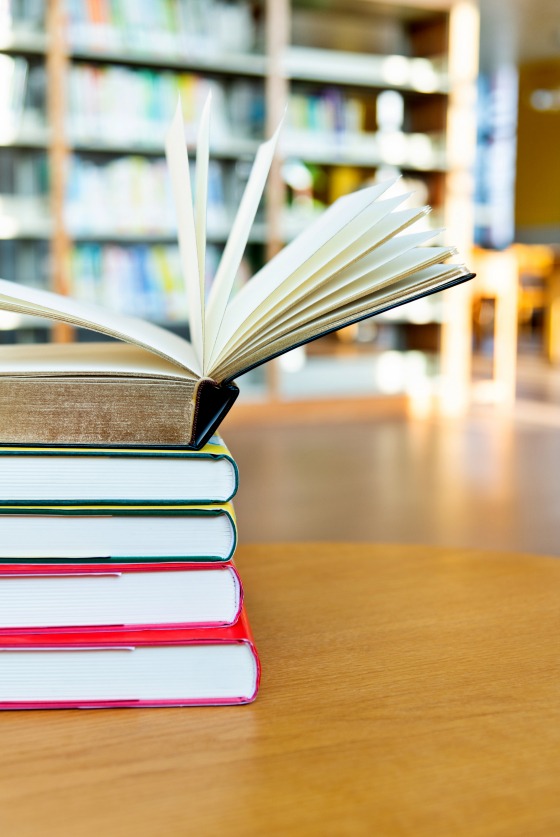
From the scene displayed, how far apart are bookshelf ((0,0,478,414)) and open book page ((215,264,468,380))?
9.96ft

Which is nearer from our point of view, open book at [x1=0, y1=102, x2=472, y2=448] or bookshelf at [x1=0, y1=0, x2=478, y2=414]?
open book at [x1=0, y1=102, x2=472, y2=448]

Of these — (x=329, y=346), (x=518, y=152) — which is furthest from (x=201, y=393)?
(x=518, y=152)

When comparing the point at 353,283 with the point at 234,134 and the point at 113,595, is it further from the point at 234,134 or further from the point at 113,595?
the point at 234,134

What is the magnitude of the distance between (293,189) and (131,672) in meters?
3.67

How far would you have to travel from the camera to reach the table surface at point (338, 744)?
0.27 m

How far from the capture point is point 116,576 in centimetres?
34

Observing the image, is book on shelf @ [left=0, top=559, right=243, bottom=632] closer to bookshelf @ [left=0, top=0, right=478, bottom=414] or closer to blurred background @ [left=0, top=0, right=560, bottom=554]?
blurred background @ [left=0, top=0, right=560, bottom=554]

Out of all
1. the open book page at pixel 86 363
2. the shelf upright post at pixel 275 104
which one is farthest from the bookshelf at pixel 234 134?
the open book page at pixel 86 363

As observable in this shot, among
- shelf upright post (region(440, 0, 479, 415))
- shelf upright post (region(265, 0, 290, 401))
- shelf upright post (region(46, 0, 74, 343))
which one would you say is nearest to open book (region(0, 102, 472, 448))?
shelf upright post (region(46, 0, 74, 343))

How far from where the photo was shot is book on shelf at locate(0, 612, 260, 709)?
13.3 inches

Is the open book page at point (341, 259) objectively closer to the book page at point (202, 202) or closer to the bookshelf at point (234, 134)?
the book page at point (202, 202)

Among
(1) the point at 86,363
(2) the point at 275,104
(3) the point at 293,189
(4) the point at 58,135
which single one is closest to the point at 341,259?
(1) the point at 86,363

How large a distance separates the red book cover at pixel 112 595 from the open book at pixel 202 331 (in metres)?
0.05

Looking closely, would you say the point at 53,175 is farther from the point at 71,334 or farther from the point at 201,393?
the point at 201,393
